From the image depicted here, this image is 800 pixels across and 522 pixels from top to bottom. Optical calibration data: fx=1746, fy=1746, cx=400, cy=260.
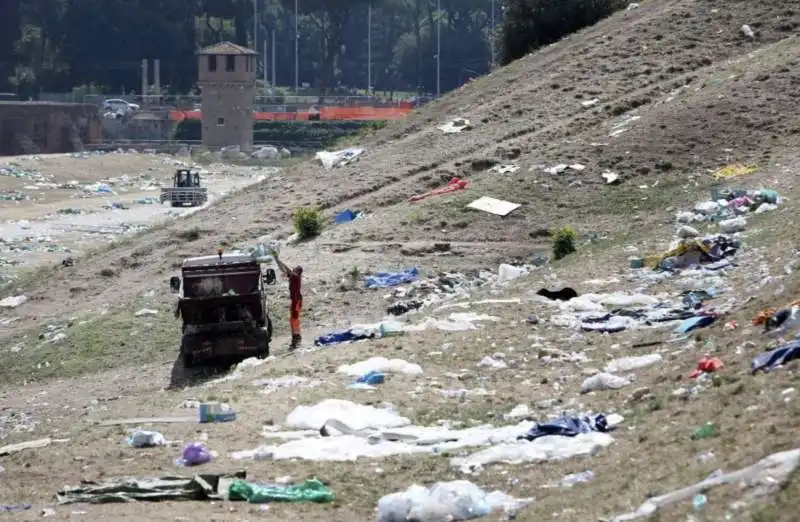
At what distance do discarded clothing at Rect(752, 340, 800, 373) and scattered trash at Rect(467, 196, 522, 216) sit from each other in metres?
14.8

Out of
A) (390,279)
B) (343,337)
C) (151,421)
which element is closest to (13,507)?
(151,421)

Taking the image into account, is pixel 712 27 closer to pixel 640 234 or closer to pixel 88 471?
pixel 640 234

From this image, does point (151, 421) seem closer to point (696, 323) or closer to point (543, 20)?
point (696, 323)

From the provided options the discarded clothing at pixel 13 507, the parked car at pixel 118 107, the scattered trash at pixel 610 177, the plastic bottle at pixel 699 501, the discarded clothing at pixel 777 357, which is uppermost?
the discarded clothing at pixel 777 357

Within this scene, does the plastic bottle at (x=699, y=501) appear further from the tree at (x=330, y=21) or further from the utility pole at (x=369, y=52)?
the utility pole at (x=369, y=52)

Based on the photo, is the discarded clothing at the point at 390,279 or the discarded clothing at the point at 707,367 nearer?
the discarded clothing at the point at 707,367

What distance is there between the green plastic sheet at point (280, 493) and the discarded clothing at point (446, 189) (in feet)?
57.4

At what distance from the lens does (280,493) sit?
1291 cm

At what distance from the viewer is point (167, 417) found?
17.2 m

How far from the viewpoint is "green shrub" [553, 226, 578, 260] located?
84.0 feet

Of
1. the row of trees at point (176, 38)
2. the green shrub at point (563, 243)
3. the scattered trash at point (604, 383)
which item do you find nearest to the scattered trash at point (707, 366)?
the scattered trash at point (604, 383)

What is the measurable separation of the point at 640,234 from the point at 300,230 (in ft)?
21.1

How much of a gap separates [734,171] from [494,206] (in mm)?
3928

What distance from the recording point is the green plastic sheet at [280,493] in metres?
12.8
